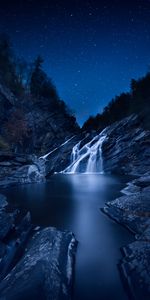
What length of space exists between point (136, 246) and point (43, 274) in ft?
8.23

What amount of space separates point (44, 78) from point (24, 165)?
2162 inches

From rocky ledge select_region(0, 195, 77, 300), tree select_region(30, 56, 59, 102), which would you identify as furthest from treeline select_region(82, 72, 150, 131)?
rocky ledge select_region(0, 195, 77, 300)

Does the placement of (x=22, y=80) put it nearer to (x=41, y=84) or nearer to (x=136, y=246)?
(x=41, y=84)

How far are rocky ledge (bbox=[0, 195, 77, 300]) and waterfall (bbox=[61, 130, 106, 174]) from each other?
2822 cm

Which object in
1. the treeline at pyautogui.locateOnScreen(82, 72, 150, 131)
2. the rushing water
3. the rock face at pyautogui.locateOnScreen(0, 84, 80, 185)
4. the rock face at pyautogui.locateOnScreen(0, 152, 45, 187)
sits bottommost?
the rushing water

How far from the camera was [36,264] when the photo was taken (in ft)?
11.4

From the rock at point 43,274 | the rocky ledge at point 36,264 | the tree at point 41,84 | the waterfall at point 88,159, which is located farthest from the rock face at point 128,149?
the tree at point 41,84

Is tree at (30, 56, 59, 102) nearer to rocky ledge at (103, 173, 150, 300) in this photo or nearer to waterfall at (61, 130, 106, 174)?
waterfall at (61, 130, 106, 174)

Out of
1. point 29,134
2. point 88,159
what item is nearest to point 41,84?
point 29,134

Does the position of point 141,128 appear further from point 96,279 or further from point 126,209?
point 96,279

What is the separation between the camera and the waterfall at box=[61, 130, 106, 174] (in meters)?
33.5

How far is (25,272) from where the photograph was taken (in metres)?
3.28

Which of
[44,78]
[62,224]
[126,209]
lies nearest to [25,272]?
[62,224]

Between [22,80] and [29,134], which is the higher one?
[22,80]
